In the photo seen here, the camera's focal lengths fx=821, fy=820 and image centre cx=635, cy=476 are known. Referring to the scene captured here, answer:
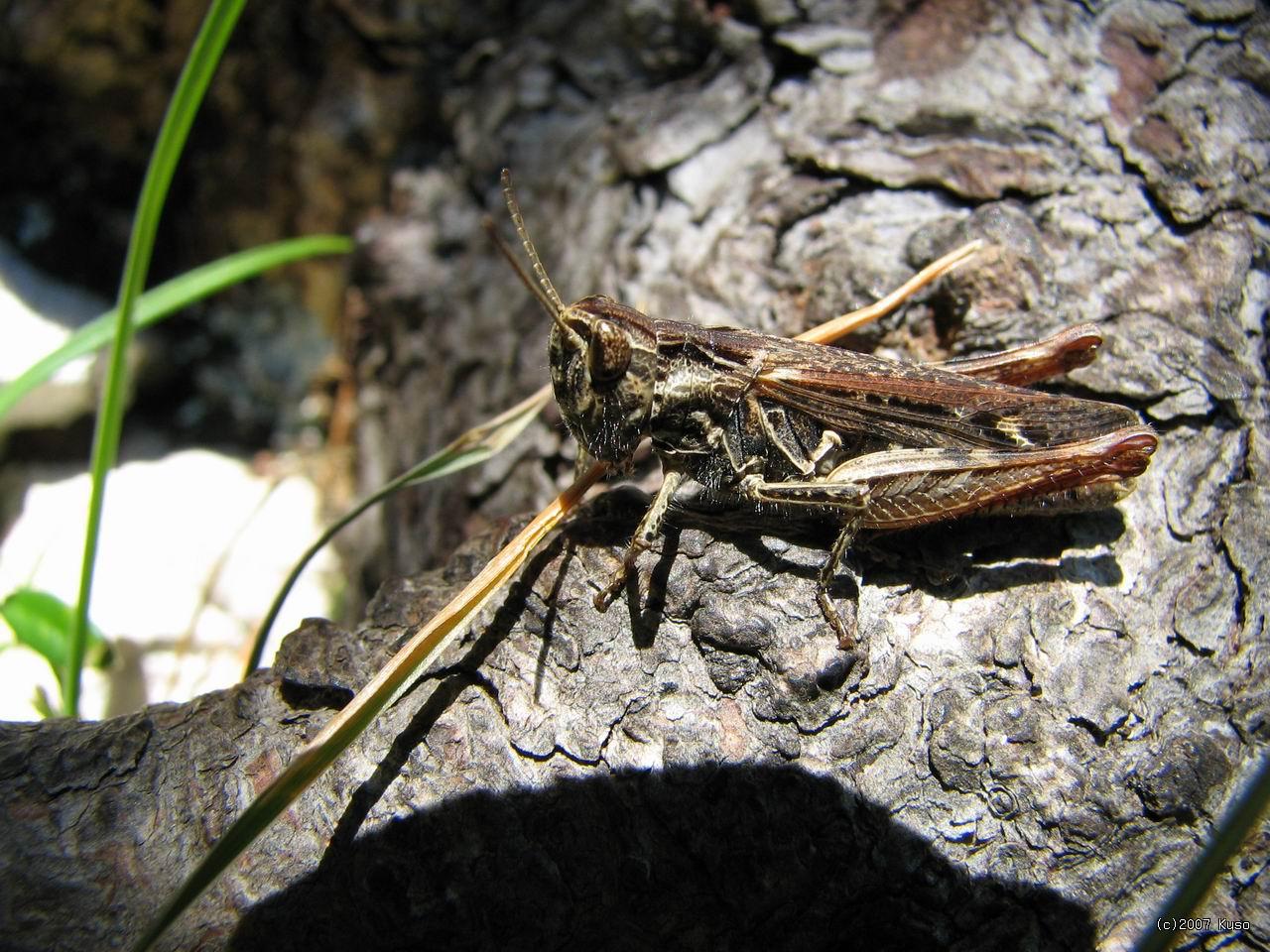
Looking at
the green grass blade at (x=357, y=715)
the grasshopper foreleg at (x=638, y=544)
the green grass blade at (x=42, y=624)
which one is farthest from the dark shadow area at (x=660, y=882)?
the green grass blade at (x=42, y=624)

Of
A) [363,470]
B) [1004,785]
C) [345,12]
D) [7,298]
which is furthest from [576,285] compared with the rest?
[7,298]

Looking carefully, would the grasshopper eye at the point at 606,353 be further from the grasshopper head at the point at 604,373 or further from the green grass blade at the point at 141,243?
the green grass blade at the point at 141,243

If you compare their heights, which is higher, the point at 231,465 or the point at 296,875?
the point at 231,465

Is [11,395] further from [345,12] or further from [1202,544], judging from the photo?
[1202,544]

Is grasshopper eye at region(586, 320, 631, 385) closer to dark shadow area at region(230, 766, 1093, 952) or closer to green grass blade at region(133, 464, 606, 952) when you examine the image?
green grass blade at region(133, 464, 606, 952)

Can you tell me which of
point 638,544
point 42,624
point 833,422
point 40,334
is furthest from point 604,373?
point 40,334

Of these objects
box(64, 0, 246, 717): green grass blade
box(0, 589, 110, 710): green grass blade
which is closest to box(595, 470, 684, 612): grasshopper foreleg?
box(64, 0, 246, 717): green grass blade
